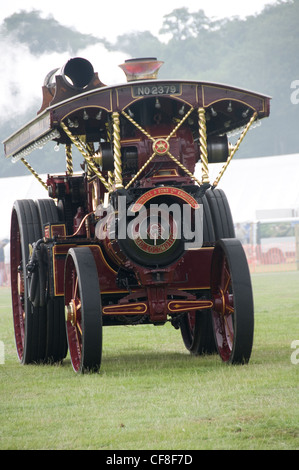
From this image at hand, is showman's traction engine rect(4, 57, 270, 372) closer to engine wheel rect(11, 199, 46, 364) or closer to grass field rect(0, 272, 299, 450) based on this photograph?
engine wheel rect(11, 199, 46, 364)

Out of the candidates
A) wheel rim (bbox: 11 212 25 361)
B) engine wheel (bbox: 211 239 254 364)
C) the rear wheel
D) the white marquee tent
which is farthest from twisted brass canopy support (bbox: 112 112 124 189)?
the white marquee tent

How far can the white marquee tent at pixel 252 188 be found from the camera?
37.8 m

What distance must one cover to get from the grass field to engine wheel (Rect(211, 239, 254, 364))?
160mm

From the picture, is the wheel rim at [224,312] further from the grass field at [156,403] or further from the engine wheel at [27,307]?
the engine wheel at [27,307]

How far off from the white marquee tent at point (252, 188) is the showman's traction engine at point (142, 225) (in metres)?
27.8

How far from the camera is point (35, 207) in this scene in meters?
9.27

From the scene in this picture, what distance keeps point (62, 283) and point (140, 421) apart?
9.07 ft

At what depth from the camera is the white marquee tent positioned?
124 ft

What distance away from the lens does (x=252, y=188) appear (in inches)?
1506

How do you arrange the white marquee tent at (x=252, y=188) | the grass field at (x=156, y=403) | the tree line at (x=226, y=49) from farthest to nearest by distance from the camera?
the tree line at (x=226, y=49) → the white marquee tent at (x=252, y=188) → the grass field at (x=156, y=403)

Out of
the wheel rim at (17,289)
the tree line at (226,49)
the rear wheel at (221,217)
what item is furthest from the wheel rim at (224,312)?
the tree line at (226,49)

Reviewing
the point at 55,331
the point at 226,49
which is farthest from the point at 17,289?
the point at 226,49

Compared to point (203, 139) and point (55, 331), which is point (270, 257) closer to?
point (55, 331)

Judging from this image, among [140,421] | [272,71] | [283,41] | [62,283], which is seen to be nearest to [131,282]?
[62,283]
